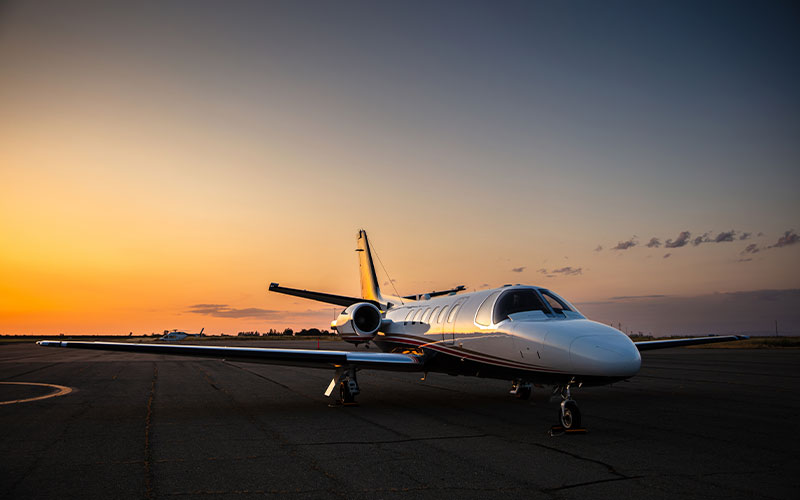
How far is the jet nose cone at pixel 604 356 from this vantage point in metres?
7.99

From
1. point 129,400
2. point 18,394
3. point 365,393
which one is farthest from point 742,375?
point 18,394

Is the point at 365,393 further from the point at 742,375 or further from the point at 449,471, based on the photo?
the point at 742,375

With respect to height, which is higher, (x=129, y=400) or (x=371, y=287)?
(x=371, y=287)

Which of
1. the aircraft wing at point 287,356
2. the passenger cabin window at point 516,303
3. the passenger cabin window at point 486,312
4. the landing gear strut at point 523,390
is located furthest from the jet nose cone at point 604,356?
the aircraft wing at point 287,356

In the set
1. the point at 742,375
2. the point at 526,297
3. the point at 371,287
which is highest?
the point at 371,287

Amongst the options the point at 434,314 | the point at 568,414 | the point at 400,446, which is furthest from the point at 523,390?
the point at 400,446

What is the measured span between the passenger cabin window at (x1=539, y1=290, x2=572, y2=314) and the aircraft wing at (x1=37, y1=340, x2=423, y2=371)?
3.89 metres

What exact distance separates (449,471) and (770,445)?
4.84m

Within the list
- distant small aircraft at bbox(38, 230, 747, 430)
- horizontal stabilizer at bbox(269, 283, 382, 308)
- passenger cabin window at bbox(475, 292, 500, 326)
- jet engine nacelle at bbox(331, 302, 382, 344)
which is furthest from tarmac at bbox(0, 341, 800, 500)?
horizontal stabilizer at bbox(269, 283, 382, 308)

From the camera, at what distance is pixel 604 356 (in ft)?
26.5

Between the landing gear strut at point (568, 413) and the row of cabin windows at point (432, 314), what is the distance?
3725 millimetres

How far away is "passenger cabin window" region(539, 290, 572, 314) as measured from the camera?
32.9 ft

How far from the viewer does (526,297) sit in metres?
10.4

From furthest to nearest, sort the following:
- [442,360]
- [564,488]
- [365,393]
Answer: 1. [365,393]
2. [442,360]
3. [564,488]
